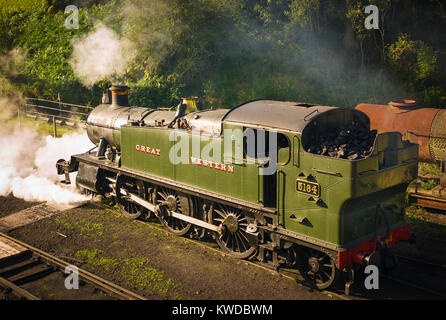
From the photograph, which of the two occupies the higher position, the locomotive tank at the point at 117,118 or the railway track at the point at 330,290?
the locomotive tank at the point at 117,118

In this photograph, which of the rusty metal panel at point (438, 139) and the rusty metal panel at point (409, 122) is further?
the rusty metal panel at point (409, 122)

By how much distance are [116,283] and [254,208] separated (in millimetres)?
3307

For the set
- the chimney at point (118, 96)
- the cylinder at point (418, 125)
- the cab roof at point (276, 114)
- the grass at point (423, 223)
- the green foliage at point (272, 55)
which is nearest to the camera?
the cab roof at point (276, 114)

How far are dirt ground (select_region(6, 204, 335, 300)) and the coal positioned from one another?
282 centimetres

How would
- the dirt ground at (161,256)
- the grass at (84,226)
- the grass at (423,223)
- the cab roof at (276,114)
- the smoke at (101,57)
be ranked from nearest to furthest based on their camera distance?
the cab roof at (276,114) < the dirt ground at (161,256) < the grass at (423,223) < the grass at (84,226) < the smoke at (101,57)

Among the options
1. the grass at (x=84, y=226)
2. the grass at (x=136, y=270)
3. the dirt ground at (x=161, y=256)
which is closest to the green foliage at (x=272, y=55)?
the dirt ground at (x=161, y=256)

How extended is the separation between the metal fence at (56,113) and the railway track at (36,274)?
12.4 metres

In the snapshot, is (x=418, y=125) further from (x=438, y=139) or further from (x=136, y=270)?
(x=136, y=270)

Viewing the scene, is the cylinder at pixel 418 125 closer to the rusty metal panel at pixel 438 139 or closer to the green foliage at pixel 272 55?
the rusty metal panel at pixel 438 139

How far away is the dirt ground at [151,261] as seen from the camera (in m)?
8.81

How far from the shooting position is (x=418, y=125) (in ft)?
45.6

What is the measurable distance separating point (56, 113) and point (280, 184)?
812 inches

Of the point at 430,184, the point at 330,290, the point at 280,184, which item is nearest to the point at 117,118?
the point at 280,184

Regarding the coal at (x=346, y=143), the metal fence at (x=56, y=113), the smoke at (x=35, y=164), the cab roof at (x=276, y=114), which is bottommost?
the smoke at (x=35, y=164)
